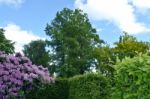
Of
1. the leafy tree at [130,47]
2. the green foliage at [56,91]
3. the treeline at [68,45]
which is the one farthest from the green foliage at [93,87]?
the treeline at [68,45]

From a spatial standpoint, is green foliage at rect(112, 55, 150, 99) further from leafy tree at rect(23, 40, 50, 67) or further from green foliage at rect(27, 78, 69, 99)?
leafy tree at rect(23, 40, 50, 67)

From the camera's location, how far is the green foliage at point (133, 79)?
9.37 metres

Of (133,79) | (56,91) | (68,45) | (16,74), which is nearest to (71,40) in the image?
(68,45)

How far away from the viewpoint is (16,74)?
20172mm

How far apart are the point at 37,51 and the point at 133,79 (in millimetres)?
58384

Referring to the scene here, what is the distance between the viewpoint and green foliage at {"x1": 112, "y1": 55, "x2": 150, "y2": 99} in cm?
937

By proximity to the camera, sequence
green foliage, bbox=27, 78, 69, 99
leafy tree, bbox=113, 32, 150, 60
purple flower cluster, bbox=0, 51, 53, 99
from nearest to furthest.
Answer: purple flower cluster, bbox=0, 51, 53, 99, green foliage, bbox=27, 78, 69, 99, leafy tree, bbox=113, 32, 150, 60

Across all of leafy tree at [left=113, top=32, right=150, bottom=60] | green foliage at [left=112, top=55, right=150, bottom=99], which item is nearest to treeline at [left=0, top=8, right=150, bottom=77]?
leafy tree at [left=113, top=32, right=150, bottom=60]

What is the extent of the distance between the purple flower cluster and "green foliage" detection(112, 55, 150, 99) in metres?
10.1

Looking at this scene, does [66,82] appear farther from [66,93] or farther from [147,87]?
[147,87]

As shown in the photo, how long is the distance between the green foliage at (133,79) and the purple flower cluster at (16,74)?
10144mm

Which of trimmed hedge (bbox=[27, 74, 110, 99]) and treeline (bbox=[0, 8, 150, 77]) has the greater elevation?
treeline (bbox=[0, 8, 150, 77])

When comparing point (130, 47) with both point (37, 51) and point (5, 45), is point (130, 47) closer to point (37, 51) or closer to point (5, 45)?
point (5, 45)

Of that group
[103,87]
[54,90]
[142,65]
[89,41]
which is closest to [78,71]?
[89,41]
